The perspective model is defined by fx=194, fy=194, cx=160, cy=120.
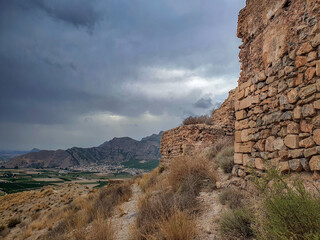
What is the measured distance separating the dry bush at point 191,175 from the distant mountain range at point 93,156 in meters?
86.8

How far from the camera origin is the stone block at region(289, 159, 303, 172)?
9.34 feet

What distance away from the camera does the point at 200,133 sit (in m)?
9.98

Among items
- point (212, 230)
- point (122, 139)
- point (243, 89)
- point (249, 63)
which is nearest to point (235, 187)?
point (212, 230)

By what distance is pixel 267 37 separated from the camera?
397 cm

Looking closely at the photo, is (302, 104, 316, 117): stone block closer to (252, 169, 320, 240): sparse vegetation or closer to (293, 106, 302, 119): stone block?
(293, 106, 302, 119): stone block

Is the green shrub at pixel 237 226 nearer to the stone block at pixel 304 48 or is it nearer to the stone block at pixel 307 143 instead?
the stone block at pixel 307 143

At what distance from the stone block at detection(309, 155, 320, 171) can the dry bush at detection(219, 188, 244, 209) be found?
1300 millimetres

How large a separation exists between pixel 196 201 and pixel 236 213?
4.80 feet

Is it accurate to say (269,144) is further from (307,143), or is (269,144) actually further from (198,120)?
(198,120)

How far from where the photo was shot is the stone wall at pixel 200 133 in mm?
9805

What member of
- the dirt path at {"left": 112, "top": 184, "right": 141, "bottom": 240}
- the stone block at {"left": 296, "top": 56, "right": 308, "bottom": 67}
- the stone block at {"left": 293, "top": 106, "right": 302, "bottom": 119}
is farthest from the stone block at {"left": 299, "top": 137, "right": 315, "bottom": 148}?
the dirt path at {"left": 112, "top": 184, "right": 141, "bottom": 240}

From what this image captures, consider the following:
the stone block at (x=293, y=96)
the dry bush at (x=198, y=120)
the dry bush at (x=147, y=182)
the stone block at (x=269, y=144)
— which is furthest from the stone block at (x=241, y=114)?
the dry bush at (x=198, y=120)

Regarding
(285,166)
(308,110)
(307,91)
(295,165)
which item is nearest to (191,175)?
(285,166)

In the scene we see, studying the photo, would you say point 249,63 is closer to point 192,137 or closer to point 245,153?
point 245,153
